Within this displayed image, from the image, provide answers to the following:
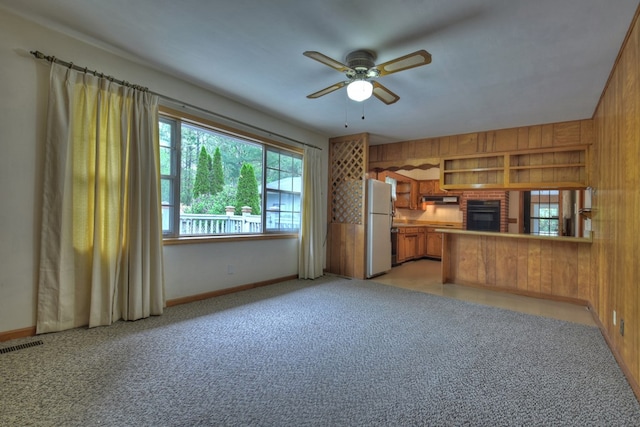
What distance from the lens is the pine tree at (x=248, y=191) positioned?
14.3ft

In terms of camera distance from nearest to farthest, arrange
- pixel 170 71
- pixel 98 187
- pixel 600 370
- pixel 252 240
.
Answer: pixel 600 370 → pixel 98 187 → pixel 170 71 → pixel 252 240

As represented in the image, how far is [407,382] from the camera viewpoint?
183 cm

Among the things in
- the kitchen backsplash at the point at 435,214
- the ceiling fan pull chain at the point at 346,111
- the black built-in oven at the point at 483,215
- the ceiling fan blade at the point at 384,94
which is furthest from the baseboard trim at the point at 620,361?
the kitchen backsplash at the point at 435,214

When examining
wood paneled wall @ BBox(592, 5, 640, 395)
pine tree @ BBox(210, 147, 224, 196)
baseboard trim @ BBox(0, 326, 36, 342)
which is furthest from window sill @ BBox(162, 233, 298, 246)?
wood paneled wall @ BBox(592, 5, 640, 395)

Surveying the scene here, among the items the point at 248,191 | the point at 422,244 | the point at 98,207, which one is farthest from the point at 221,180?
the point at 422,244

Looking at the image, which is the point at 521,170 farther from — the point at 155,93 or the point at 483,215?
the point at 155,93

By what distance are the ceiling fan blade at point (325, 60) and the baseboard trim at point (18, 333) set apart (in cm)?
296

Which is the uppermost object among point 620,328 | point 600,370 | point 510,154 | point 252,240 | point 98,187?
point 510,154

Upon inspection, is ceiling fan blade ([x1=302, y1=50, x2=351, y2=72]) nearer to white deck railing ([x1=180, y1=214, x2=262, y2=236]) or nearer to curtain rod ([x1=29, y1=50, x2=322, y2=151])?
curtain rod ([x1=29, y1=50, x2=322, y2=151])

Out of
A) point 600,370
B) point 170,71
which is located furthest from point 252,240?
point 600,370

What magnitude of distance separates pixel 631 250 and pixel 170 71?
160 inches

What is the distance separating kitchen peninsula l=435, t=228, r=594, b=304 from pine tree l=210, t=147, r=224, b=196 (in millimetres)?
3473

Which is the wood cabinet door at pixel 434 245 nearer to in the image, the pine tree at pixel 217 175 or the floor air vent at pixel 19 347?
the pine tree at pixel 217 175

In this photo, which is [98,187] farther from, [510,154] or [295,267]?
[510,154]
